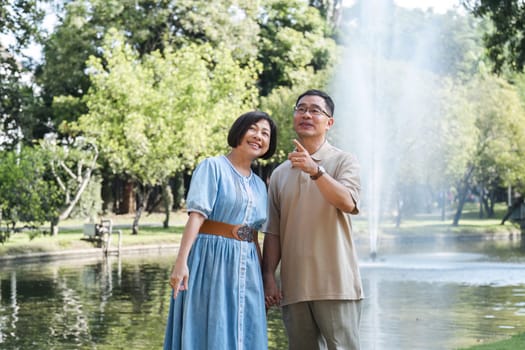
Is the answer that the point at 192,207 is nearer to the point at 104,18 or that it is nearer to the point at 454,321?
the point at 454,321

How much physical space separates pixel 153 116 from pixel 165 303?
16.7 metres

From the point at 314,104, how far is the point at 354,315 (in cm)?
111

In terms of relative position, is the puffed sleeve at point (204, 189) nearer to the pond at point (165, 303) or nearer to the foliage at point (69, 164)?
the pond at point (165, 303)

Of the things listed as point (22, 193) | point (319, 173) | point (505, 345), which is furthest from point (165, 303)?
point (22, 193)

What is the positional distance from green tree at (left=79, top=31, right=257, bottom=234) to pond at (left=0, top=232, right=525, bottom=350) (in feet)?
22.6

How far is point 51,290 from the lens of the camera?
47.2 ft

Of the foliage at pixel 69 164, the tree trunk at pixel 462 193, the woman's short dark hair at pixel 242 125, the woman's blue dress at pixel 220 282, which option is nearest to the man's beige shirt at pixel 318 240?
the woman's blue dress at pixel 220 282

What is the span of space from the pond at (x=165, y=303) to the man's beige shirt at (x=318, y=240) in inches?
168

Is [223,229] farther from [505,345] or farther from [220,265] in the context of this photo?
[505,345]

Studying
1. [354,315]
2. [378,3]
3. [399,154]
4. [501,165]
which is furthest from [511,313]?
[501,165]

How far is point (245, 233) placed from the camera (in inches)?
173

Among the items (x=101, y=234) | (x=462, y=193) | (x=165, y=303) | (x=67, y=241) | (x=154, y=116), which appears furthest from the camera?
(x=462, y=193)

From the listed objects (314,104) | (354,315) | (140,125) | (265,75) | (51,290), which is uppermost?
(265,75)

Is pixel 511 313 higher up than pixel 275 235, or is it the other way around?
pixel 275 235
